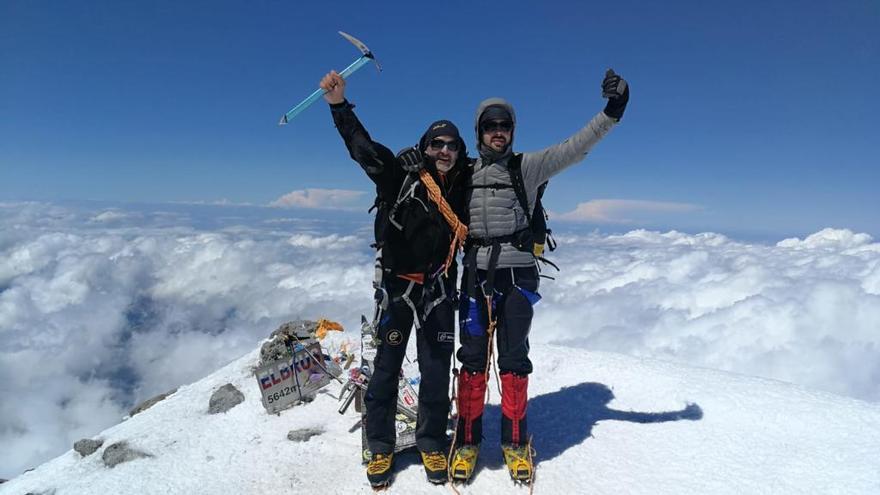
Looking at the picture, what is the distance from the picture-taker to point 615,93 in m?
3.98

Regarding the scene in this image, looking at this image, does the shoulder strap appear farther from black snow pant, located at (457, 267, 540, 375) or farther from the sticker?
the sticker

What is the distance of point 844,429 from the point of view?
5.76 metres

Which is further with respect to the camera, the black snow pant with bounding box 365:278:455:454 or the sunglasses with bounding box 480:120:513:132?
the black snow pant with bounding box 365:278:455:454

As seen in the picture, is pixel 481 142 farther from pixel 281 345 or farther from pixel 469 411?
pixel 281 345

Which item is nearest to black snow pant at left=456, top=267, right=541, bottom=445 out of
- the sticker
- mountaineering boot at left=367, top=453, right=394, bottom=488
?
the sticker

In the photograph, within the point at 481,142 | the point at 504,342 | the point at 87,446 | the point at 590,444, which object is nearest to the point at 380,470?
the point at 504,342

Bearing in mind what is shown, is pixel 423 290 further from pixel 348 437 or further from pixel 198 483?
pixel 198 483

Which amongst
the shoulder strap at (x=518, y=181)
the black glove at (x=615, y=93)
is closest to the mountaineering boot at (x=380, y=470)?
the shoulder strap at (x=518, y=181)

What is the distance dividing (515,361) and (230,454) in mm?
4527

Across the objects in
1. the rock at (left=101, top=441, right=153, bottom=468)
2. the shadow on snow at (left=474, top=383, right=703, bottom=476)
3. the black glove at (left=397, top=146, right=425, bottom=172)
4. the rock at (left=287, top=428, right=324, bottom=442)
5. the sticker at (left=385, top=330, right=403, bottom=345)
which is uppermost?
the black glove at (left=397, top=146, right=425, bottom=172)

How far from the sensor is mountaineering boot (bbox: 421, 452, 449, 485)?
464cm

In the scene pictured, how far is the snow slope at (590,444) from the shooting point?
4844 mm

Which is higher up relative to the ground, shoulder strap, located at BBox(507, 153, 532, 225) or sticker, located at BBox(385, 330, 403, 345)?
shoulder strap, located at BBox(507, 153, 532, 225)

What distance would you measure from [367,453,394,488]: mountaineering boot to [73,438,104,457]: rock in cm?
586
